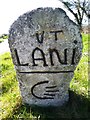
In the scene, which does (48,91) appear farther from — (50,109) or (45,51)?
(45,51)

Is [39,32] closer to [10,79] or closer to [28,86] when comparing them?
[28,86]

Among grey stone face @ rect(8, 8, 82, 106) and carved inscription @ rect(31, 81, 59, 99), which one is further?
carved inscription @ rect(31, 81, 59, 99)

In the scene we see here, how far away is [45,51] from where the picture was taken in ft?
17.2

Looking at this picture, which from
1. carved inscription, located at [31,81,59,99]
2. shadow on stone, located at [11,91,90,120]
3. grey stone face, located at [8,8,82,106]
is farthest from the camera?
carved inscription, located at [31,81,59,99]

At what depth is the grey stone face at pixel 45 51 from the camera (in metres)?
5.12

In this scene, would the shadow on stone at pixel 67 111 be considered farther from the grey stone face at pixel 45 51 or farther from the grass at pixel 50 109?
the grey stone face at pixel 45 51

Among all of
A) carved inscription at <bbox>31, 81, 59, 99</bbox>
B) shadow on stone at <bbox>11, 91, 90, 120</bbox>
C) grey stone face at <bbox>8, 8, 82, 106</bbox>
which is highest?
grey stone face at <bbox>8, 8, 82, 106</bbox>

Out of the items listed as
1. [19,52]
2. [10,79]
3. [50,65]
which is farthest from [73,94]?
[10,79]

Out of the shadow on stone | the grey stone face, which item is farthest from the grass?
the grey stone face

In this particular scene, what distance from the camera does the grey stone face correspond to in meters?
5.12

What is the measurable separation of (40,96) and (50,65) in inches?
22.8

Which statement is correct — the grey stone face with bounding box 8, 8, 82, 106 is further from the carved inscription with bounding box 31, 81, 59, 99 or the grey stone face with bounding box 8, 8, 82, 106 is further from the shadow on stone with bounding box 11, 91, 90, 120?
the shadow on stone with bounding box 11, 91, 90, 120

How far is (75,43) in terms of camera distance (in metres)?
5.21

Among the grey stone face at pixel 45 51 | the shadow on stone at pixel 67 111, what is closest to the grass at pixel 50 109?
the shadow on stone at pixel 67 111
